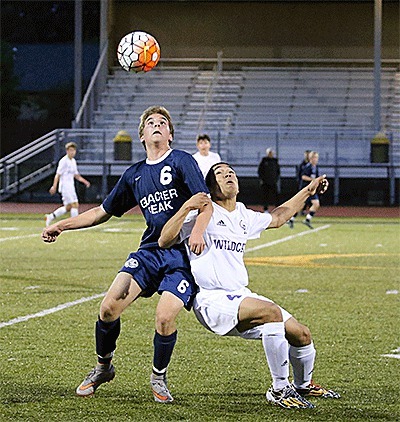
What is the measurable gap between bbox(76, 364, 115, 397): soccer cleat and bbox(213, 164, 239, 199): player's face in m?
1.27

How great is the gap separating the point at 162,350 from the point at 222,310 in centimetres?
46

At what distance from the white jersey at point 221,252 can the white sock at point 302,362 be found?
0.51 m

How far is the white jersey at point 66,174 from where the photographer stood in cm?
2442

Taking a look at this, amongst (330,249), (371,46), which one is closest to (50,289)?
(330,249)

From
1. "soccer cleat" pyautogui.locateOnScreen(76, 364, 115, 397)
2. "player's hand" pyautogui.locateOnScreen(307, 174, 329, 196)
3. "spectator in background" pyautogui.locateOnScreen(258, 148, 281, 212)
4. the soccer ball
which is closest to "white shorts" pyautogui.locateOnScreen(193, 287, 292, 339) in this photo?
"soccer cleat" pyautogui.locateOnScreen(76, 364, 115, 397)

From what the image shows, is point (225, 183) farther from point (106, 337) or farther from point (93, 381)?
point (93, 381)

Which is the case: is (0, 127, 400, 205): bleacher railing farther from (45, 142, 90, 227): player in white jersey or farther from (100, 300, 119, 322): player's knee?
(100, 300, 119, 322): player's knee

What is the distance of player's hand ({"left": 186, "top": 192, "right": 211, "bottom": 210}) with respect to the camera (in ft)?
20.5

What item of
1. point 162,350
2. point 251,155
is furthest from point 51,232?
point 251,155

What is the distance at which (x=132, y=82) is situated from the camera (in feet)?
136

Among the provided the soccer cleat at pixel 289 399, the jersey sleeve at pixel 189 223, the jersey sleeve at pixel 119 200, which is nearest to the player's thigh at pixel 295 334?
the soccer cleat at pixel 289 399

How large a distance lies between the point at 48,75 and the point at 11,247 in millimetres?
28001

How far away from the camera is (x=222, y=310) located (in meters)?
6.26

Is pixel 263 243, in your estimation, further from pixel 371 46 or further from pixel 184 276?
pixel 371 46
